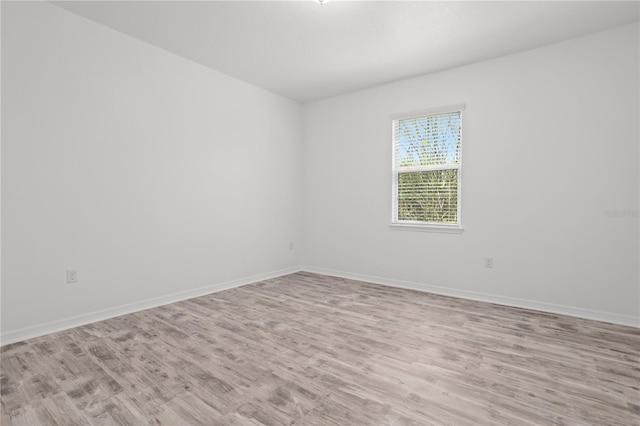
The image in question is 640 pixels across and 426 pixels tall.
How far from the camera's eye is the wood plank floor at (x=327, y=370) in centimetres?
173

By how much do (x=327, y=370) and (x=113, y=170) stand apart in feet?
9.11

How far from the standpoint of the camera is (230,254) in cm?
442

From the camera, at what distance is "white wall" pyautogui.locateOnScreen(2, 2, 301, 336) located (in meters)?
2.68

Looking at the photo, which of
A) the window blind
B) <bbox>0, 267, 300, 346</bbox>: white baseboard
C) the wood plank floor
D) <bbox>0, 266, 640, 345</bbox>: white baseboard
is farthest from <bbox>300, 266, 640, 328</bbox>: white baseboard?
<bbox>0, 267, 300, 346</bbox>: white baseboard

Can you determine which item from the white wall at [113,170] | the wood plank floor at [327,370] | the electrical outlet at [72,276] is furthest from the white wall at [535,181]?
the electrical outlet at [72,276]

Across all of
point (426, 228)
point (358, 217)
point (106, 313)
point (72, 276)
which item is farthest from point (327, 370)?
point (358, 217)

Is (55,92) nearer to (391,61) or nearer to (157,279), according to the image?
(157,279)

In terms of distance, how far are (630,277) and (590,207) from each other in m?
0.72

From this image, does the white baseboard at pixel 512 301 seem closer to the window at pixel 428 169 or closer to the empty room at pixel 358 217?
the empty room at pixel 358 217

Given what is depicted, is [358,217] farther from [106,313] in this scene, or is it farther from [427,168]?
[106,313]

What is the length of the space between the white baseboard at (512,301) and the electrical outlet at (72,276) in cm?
335

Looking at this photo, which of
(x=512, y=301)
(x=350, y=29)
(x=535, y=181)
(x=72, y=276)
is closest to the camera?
(x=72, y=276)

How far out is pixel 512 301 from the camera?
3652mm

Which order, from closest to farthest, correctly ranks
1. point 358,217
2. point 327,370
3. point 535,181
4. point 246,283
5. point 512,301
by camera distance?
1. point 327,370
2. point 535,181
3. point 512,301
4. point 246,283
5. point 358,217
